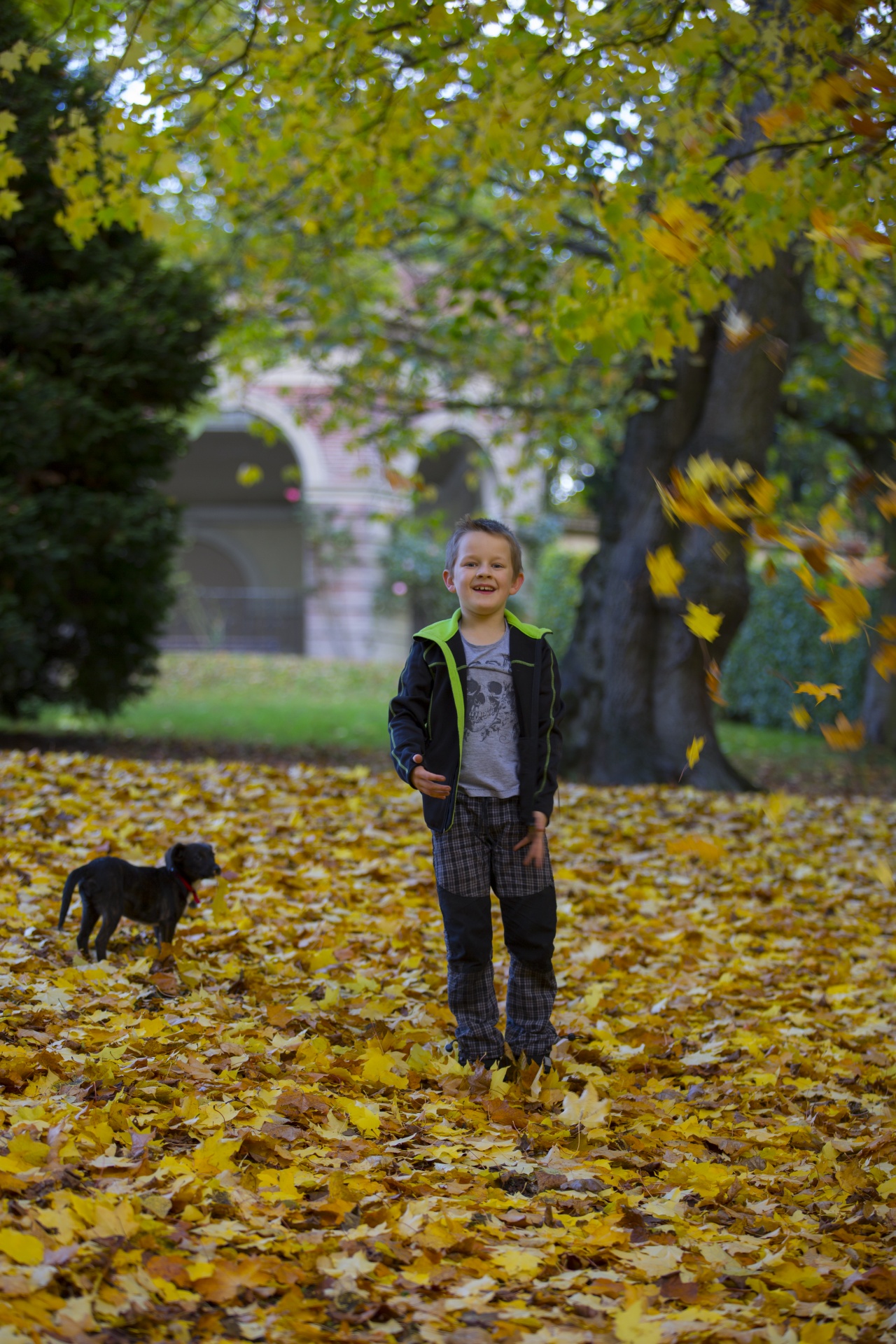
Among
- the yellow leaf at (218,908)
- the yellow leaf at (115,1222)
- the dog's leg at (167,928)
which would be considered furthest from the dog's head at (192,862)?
the yellow leaf at (115,1222)

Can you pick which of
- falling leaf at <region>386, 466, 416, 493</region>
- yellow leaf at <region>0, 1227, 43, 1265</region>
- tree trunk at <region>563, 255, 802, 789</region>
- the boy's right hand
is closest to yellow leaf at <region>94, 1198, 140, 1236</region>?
yellow leaf at <region>0, 1227, 43, 1265</region>

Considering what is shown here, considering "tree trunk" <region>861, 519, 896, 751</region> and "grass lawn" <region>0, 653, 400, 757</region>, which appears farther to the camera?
"tree trunk" <region>861, 519, 896, 751</region>

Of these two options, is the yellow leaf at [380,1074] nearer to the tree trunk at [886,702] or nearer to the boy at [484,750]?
the boy at [484,750]

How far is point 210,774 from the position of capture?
7.32 m

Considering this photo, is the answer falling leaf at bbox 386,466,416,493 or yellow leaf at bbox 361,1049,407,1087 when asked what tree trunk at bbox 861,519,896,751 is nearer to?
falling leaf at bbox 386,466,416,493

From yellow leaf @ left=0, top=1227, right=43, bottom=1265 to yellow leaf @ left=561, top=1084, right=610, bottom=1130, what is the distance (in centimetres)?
151

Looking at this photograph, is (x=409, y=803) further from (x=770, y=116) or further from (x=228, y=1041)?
(x=770, y=116)

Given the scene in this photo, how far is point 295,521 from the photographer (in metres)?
27.1

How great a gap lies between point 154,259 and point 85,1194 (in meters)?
8.93

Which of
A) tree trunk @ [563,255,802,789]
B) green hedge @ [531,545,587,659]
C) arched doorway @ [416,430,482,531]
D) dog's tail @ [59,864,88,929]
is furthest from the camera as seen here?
arched doorway @ [416,430,482,531]

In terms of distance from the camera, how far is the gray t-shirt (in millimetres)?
3316

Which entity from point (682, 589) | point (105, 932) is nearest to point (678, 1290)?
point (105, 932)

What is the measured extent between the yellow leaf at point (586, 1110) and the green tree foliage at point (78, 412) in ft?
21.9

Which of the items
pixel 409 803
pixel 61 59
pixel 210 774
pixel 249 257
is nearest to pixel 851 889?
pixel 409 803
